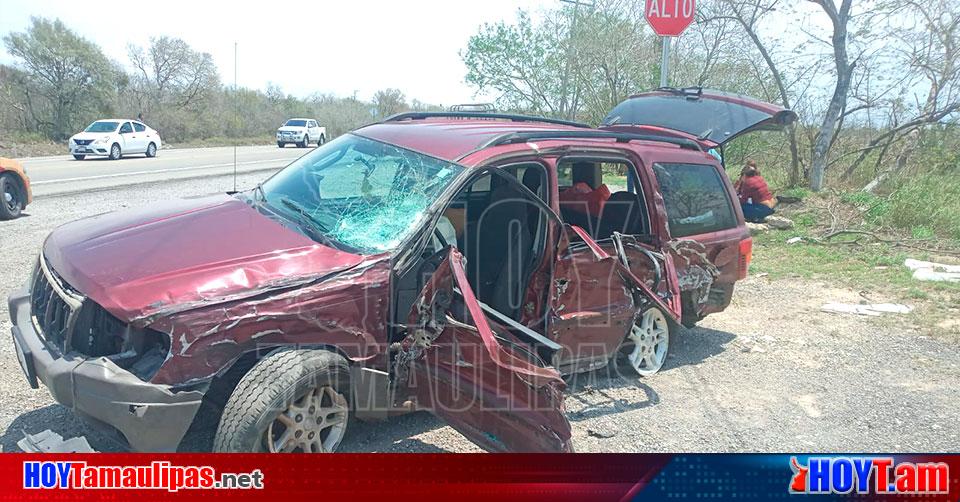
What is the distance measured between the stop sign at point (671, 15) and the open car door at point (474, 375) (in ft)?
23.5

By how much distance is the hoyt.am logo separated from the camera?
2.96 meters

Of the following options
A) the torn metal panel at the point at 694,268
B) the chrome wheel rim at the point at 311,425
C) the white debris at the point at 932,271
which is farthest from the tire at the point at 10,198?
the white debris at the point at 932,271

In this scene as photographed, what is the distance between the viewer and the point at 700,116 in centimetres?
624

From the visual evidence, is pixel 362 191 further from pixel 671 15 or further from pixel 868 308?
pixel 671 15

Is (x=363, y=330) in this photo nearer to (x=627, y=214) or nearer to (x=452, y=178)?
(x=452, y=178)

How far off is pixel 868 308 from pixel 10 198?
38.4 feet

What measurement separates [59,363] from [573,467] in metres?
2.35

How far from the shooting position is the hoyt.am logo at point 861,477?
2957 mm

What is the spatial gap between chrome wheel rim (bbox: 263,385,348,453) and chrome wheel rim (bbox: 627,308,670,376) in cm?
247

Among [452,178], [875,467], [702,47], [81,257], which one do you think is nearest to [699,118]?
[452,178]

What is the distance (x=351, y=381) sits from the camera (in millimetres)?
3207

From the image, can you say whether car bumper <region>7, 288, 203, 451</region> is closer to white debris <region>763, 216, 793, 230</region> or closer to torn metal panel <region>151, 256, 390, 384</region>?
torn metal panel <region>151, 256, 390, 384</region>

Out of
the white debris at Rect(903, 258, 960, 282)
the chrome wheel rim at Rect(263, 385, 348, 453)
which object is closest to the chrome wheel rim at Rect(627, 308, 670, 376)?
the chrome wheel rim at Rect(263, 385, 348, 453)

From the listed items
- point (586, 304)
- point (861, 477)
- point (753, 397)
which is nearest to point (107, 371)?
point (586, 304)
